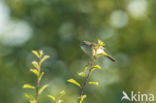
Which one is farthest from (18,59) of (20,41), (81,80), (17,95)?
(81,80)

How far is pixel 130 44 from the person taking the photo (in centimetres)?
2811

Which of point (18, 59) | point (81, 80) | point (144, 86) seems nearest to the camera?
point (81, 80)

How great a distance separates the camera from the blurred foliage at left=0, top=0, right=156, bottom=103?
86.6 feet

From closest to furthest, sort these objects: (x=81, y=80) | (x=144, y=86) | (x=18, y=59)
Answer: (x=81, y=80), (x=144, y=86), (x=18, y=59)

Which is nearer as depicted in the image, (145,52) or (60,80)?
(60,80)

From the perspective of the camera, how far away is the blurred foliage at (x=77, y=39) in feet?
86.6

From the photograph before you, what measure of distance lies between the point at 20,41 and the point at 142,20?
9.21 meters

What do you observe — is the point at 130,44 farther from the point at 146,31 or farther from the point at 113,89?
the point at 113,89

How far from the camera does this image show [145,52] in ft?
91.4

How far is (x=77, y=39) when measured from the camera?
2872cm

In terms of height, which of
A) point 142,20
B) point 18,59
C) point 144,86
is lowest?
point 144,86

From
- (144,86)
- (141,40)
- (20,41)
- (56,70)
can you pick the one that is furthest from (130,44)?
(20,41)

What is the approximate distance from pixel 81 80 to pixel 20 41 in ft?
21.9

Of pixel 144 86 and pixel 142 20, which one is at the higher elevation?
pixel 142 20
